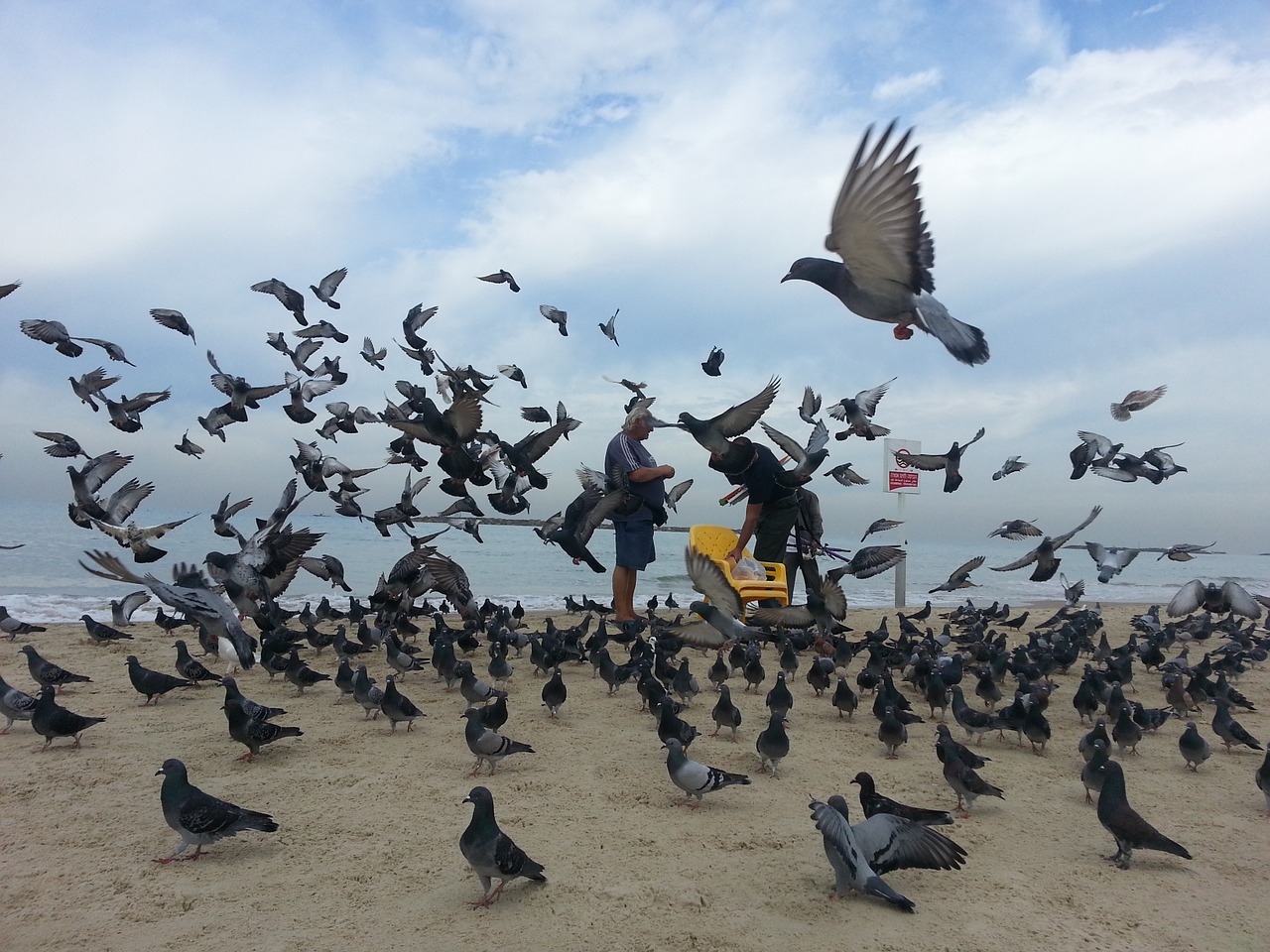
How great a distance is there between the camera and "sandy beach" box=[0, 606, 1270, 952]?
11.1ft

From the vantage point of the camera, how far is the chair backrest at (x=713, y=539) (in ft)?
34.0

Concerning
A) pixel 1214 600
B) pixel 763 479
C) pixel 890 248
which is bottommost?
pixel 1214 600

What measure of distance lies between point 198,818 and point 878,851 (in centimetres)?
356

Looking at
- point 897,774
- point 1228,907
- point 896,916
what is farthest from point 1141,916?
point 897,774

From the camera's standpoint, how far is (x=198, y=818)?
398cm

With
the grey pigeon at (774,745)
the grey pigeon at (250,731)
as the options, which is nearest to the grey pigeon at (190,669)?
the grey pigeon at (250,731)

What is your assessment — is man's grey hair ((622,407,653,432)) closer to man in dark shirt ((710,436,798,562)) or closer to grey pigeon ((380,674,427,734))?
man in dark shirt ((710,436,798,562))

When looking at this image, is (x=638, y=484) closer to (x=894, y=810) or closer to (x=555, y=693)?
(x=555, y=693)

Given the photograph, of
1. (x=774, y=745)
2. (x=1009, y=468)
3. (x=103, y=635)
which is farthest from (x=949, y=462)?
(x=103, y=635)

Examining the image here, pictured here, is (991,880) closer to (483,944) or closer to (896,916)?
→ (896,916)

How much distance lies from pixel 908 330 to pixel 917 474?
1290 centimetres

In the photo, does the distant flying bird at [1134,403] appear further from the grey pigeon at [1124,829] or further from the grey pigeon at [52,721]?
the grey pigeon at [52,721]

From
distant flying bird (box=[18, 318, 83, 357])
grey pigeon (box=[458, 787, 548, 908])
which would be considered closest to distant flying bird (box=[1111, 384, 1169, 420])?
grey pigeon (box=[458, 787, 548, 908])

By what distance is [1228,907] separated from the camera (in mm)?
3727
